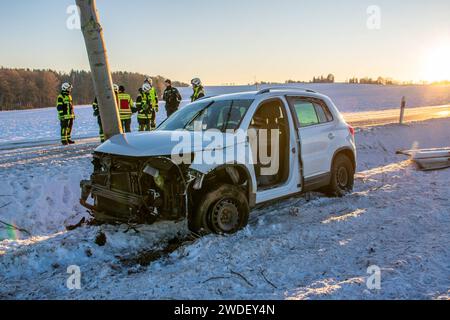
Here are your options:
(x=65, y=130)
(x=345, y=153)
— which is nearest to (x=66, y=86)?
(x=65, y=130)

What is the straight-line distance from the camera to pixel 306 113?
652cm

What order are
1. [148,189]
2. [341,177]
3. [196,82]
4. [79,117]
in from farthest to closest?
[79,117] → [196,82] → [341,177] → [148,189]

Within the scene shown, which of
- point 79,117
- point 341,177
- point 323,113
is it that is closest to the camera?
point 323,113

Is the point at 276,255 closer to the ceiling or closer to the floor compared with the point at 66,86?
closer to the floor

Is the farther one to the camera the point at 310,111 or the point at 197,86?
the point at 197,86

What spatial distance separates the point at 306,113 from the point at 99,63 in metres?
3.57

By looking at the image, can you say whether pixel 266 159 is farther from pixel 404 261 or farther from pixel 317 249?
pixel 404 261

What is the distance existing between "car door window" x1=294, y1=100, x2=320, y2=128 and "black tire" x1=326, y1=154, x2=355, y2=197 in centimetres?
89

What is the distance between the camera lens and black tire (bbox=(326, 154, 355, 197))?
689cm

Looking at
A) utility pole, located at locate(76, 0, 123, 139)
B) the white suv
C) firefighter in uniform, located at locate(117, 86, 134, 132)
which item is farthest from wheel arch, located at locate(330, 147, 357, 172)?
firefighter in uniform, located at locate(117, 86, 134, 132)

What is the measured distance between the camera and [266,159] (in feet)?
19.5

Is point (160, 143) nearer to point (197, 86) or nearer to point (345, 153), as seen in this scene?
point (345, 153)

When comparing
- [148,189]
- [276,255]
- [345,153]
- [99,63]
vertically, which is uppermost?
[99,63]
